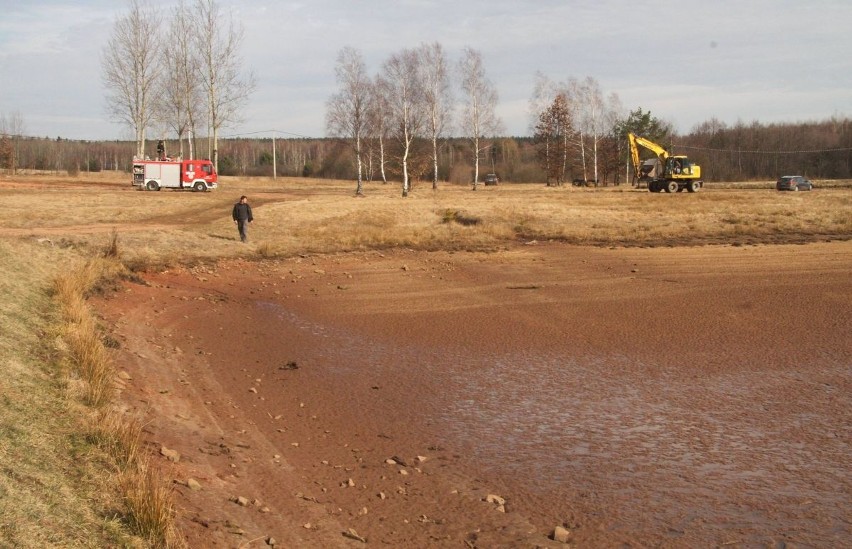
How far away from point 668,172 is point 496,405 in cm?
4719

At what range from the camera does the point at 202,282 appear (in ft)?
71.2

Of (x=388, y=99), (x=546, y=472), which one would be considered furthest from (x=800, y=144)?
(x=546, y=472)

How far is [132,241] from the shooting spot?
2588 cm

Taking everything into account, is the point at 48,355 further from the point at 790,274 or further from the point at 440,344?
the point at 790,274

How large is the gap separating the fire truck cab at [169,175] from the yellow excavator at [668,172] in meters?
29.7

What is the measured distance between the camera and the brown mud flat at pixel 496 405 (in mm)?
7996

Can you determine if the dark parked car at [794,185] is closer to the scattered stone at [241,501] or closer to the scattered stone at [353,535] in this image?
the scattered stone at [353,535]

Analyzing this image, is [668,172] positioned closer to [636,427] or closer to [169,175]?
[169,175]

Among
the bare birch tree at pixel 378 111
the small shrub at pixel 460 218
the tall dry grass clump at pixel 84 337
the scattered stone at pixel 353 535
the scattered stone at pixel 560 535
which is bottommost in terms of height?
the scattered stone at pixel 560 535

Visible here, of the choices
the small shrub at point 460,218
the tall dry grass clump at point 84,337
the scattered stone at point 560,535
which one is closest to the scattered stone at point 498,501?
the scattered stone at point 560,535

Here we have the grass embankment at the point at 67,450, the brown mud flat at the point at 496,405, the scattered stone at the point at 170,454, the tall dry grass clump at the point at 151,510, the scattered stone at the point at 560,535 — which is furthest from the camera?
the scattered stone at the point at 170,454

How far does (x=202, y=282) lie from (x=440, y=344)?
8.24 metres

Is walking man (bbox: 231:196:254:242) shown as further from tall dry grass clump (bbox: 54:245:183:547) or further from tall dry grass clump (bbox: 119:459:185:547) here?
tall dry grass clump (bbox: 119:459:185:547)

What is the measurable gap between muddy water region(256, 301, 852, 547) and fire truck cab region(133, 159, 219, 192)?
40.5m
